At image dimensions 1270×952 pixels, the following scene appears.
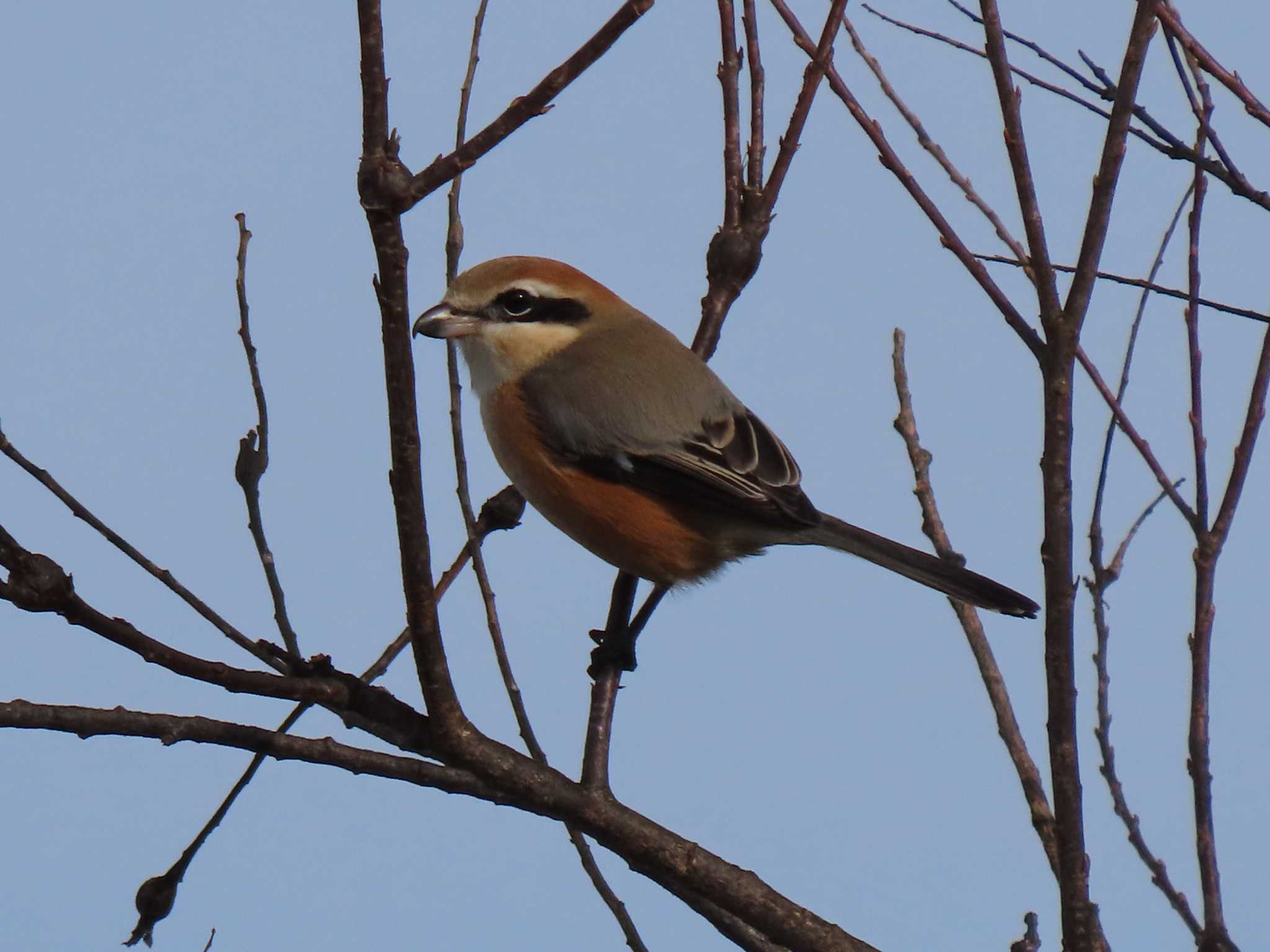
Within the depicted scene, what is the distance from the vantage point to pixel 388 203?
154 centimetres

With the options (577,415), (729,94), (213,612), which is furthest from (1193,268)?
(213,612)

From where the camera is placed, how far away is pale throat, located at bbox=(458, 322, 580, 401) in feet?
11.9

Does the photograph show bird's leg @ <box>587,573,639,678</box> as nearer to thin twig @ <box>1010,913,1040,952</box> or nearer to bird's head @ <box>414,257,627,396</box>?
bird's head @ <box>414,257,627,396</box>

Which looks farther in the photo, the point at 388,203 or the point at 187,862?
the point at 187,862

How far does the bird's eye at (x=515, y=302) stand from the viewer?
→ 360cm

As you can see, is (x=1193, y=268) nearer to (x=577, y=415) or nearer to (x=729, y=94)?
(x=729, y=94)

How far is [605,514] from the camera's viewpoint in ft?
11.1

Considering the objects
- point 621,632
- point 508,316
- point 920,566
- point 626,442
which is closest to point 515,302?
point 508,316

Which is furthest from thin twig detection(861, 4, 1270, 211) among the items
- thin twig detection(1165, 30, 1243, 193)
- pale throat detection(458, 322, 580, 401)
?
pale throat detection(458, 322, 580, 401)

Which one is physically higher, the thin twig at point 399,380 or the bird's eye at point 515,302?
the bird's eye at point 515,302

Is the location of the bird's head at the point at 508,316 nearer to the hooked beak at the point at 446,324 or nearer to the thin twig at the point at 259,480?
the hooked beak at the point at 446,324

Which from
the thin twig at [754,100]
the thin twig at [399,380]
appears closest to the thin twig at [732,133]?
the thin twig at [754,100]

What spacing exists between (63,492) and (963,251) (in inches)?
52.4

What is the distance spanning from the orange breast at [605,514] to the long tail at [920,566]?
27cm
